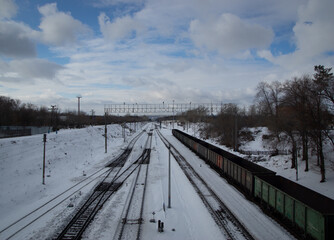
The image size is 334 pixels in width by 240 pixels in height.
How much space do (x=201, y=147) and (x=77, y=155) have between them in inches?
836

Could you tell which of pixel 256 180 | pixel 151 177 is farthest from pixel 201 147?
pixel 256 180

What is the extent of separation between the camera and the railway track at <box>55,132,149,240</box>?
41.0ft

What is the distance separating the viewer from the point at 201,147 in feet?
117

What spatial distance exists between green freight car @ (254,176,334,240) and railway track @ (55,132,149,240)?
11.7 meters

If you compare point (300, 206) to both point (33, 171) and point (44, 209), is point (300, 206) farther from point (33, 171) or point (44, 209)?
point (33, 171)

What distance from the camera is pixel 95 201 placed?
17.1m

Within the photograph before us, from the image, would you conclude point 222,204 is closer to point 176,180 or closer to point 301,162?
point 176,180

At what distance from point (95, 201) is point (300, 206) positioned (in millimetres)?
14050

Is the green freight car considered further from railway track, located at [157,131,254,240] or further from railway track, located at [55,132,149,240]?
railway track, located at [55,132,149,240]

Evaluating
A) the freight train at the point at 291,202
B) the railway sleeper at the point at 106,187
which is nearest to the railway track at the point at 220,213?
the freight train at the point at 291,202

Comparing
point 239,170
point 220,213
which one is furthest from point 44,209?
point 239,170

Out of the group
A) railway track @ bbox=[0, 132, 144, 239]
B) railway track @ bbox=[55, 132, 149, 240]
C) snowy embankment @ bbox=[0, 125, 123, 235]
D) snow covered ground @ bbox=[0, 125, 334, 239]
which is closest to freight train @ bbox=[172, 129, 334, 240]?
snow covered ground @ bbox=[0, 125, 334, 239]

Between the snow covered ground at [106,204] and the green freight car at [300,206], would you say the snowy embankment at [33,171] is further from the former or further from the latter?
the green freight car at [300,206]

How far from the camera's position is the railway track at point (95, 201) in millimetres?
12484
